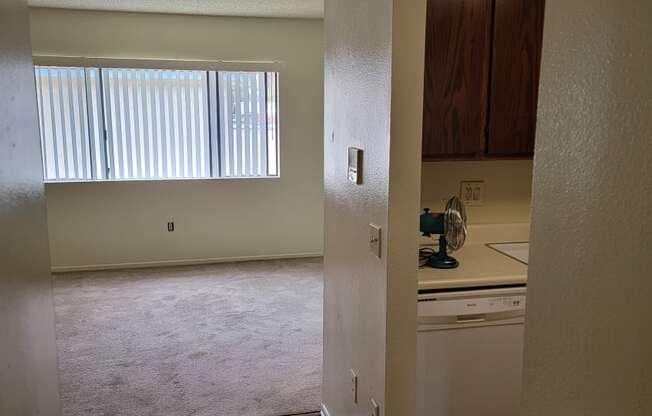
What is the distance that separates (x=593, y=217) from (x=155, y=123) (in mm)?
5205

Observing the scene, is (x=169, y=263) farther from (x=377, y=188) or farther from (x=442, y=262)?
(x=377, y=188)

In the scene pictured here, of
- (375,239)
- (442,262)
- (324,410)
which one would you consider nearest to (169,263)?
(324,410)

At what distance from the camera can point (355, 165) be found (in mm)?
2066

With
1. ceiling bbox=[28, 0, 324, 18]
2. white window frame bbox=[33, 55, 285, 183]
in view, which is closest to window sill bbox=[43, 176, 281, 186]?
white window frame bbox=[33, 55, 285, 183]

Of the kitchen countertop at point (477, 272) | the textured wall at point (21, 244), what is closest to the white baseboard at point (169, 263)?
the kitchen countertop at point (477, 272)

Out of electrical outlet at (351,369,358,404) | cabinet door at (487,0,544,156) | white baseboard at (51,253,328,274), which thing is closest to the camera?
electrical outlet at (351,369,358,404)

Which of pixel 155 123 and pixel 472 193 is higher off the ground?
pixel 155 123

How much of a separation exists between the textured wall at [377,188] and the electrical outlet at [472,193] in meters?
0.75

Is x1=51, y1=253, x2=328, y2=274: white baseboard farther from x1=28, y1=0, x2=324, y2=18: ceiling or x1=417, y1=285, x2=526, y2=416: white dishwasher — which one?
x1=417, y1=285, x2=526, y2=416: white dishwasher

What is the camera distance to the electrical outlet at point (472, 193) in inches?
110

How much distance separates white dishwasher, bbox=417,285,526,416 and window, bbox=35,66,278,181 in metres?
4.04

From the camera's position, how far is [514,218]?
2.86 meters

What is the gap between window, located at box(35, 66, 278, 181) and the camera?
17.3ft

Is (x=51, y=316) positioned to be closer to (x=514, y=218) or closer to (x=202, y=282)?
(x=514, y=218)
